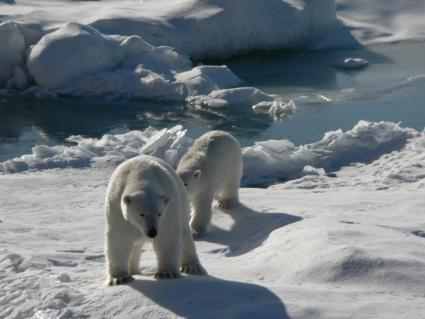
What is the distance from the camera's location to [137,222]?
4.39 metres

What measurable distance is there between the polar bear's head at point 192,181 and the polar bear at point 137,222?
164cm

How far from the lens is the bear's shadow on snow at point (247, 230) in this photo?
245 inches

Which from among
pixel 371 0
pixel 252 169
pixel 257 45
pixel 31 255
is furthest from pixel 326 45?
pixel 31 255

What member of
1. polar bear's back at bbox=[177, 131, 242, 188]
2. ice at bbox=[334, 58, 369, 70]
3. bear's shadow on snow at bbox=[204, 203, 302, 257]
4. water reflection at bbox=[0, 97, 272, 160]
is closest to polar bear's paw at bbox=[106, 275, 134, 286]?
bear's shadow on snow at bbox=[204, 203, 302, 257]

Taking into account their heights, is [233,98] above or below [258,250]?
above

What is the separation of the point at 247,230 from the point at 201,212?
401mm

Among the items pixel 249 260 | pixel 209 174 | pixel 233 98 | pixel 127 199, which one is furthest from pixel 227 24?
pixel 127 199

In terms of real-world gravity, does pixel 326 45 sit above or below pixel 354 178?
above

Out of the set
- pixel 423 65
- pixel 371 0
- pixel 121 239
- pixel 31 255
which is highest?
pixel 371 0

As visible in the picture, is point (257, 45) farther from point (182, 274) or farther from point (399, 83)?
point (182, 274)

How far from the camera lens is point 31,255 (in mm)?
5500

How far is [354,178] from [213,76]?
541cm

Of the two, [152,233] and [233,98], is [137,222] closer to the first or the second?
[152,233]

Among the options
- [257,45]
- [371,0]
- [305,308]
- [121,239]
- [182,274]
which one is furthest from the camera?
[371,0]
